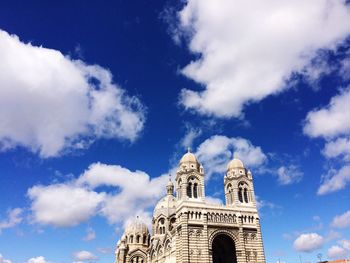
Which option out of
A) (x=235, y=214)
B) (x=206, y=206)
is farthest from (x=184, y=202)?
(x=235, y=214)

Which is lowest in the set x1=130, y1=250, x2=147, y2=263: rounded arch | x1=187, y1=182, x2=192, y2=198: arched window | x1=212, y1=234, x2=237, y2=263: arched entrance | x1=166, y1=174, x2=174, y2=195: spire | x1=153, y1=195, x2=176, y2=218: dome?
x1=212, y1=234, x2=237, y2=263: arched entrance

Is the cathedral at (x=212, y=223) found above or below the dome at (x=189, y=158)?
below

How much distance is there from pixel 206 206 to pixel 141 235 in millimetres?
27529

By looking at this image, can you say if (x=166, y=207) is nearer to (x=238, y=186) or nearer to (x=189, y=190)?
(x=189, y=190)

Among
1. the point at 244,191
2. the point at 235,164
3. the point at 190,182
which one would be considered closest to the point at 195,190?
the point at 190,182

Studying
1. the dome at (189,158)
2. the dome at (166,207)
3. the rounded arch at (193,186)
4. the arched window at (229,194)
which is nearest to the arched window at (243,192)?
the arched window at (229,194)

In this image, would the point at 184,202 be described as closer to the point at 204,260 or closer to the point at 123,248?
the point at 204,260

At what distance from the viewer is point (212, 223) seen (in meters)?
46.1

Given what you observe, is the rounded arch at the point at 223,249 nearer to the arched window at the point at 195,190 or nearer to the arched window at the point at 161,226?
the arched window at the point at 195,190

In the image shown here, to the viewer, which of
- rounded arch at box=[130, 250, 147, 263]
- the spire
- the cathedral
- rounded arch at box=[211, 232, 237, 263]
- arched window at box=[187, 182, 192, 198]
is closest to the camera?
the cathedral

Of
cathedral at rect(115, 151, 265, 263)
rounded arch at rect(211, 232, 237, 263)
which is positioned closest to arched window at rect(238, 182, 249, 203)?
cathedral at rect(115, 151, 265, 263)

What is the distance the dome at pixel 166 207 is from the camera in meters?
64.8

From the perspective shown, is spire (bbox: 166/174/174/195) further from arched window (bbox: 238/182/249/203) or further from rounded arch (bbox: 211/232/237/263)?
arched window (bbox: 238/182/249/203)

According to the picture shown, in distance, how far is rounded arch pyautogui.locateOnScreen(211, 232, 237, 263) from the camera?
47.4m
